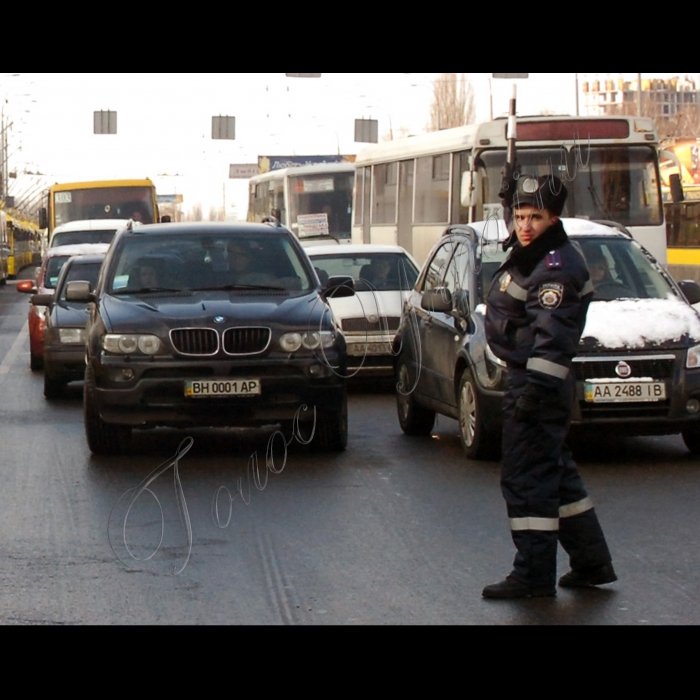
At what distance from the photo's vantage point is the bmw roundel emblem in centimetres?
1159

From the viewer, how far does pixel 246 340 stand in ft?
39.4

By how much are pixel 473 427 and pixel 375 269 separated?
748cm

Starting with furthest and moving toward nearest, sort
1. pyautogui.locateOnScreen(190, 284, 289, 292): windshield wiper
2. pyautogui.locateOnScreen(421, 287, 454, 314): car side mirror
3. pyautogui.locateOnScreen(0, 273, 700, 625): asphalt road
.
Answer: pyautogui.locateOnScreen(190, 284, 289, 292): windshield wiper → pyautogui.locateOnScreen(421, 287, 454, 314): car side mirror → pyautogui.locateOnScreen(0, 273, 700, 625): asphalt road

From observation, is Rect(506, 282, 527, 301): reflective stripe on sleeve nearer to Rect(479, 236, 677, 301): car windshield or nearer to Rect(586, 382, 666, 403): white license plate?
Rect(586, 382, 666, 403): white license plate

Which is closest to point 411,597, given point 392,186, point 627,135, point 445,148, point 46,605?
point 46,605

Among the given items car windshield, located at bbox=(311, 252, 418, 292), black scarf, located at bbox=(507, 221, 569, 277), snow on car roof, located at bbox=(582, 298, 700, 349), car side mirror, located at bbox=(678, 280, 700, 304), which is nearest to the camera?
black scarf, located at bbox=(507, 221, 569, 277)

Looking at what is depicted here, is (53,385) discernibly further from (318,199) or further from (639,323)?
(318,199)

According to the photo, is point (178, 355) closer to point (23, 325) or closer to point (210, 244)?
point (210, 244)

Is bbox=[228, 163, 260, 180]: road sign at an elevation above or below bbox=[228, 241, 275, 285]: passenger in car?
below

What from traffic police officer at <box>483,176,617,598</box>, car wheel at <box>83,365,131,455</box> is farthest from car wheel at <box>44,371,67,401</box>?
traffic police officer at <box>483,176,617,598</box>

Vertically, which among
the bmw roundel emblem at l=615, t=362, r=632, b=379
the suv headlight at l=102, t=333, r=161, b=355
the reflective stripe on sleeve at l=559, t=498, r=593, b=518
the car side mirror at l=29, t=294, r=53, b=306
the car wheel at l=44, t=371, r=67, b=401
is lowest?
the car wheel at l=44, t=371, r=67, b=401

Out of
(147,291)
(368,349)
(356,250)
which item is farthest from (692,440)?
(356,250)

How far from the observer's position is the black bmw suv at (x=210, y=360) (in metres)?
11.9

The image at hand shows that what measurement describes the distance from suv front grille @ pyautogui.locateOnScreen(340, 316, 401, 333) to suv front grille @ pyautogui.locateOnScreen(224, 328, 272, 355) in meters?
5.85
